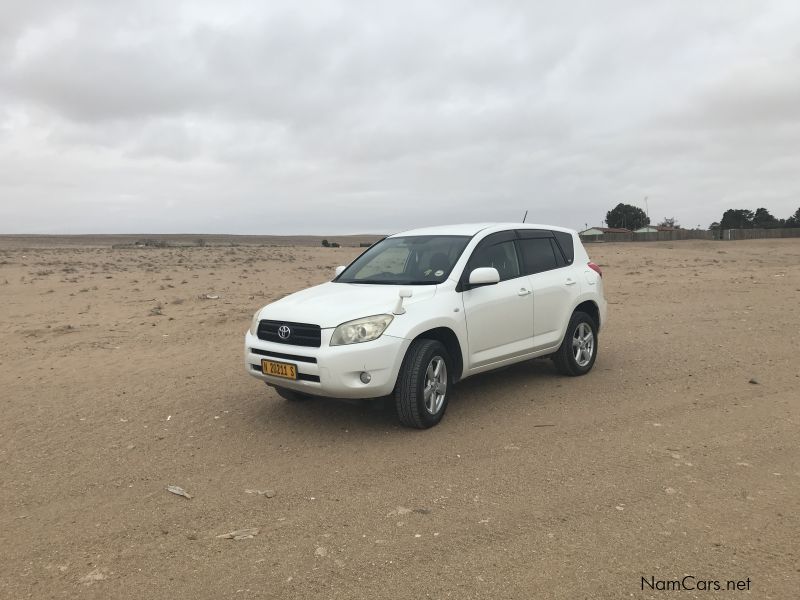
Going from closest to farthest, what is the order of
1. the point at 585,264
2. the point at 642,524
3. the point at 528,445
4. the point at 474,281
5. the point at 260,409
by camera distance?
the point at 642,524 < the point at 528,445 < the point at 474,281 < the point at 260,409 < the point at 585,264

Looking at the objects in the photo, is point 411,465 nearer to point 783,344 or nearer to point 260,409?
point 260,409

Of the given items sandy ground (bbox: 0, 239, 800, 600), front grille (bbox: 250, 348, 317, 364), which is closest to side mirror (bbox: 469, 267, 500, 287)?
sandy ground (bbox: 0, 239, 800, 600)

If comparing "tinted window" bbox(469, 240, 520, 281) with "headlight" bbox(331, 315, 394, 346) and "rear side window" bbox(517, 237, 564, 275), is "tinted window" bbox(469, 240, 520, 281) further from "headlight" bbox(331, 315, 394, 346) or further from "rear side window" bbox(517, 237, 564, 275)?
"headlight" bbox(331, 315, 394, 346)

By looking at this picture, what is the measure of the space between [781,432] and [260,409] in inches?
176

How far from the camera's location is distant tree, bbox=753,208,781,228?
3638 inches

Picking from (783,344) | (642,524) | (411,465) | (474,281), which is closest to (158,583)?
(411,465)

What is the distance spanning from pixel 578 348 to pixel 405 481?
140 inches

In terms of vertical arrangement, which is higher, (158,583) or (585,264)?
(585,264)

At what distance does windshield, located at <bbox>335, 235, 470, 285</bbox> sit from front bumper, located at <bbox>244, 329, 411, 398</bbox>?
99cm

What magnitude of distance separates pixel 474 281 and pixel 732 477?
2.47 meters

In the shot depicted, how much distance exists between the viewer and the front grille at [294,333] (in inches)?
204

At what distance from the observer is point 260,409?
6188mm

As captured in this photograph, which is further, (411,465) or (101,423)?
(101,423)

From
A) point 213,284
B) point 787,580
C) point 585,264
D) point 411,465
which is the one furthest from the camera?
point 213,284
